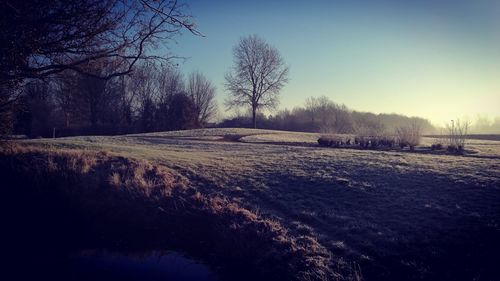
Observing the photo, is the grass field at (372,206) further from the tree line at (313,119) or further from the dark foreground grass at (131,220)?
the tree line at (313,119)

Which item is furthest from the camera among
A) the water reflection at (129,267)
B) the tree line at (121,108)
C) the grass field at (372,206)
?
the tree line at (121,108)

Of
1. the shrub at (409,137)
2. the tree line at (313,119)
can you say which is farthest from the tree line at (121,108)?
the shrub at (409,137)

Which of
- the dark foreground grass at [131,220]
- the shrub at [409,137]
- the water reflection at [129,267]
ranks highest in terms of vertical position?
the shrub at [409,137]

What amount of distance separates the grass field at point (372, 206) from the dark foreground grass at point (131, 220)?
386 mm

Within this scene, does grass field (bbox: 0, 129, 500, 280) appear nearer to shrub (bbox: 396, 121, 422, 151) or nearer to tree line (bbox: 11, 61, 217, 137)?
shrub (bbox: 396, 121, 422, 151)

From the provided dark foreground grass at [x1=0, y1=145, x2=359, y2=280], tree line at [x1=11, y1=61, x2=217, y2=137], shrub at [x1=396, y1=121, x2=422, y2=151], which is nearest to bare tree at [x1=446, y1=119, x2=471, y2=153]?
shrub at [x1=396, y1=121, x2=422, y2=151]

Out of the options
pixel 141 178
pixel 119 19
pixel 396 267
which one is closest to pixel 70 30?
pixel 119 19

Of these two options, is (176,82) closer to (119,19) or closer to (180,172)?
(180,172)

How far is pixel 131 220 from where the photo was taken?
32.5ft

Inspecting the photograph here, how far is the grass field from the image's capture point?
689cm

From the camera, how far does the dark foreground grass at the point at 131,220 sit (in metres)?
7.41

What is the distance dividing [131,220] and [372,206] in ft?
23.4

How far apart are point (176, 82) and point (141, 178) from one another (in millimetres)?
51103

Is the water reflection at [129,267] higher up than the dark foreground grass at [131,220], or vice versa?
the dark foreground grass at [131,220]
